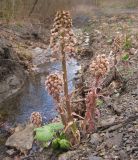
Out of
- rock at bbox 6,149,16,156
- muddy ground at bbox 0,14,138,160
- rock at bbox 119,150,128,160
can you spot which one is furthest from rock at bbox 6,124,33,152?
rock at bbox 119,150,128,160

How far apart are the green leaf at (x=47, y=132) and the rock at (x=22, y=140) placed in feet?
5.08

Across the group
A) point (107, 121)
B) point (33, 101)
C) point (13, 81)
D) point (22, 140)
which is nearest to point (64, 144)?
point (107, 121)

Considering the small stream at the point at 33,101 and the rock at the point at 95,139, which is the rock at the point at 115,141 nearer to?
the rock at the point at 95,139

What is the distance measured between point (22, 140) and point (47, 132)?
2.01m

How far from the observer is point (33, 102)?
36.9 feet

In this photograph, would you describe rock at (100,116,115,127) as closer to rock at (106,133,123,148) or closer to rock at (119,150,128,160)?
rock at (106,133,123,148)

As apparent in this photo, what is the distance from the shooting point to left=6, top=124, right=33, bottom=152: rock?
7774mm

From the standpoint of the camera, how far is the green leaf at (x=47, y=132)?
5992mm

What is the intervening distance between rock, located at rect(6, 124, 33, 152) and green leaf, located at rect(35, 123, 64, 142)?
60.9 inches

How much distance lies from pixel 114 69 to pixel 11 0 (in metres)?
11.2

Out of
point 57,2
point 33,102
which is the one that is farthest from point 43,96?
point 57,2

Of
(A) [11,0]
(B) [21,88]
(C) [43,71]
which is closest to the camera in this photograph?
(B) [21,88]

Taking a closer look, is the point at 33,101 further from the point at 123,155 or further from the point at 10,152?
the point at 123,155

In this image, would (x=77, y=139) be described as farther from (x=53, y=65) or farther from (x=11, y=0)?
(x=11, y=0)
